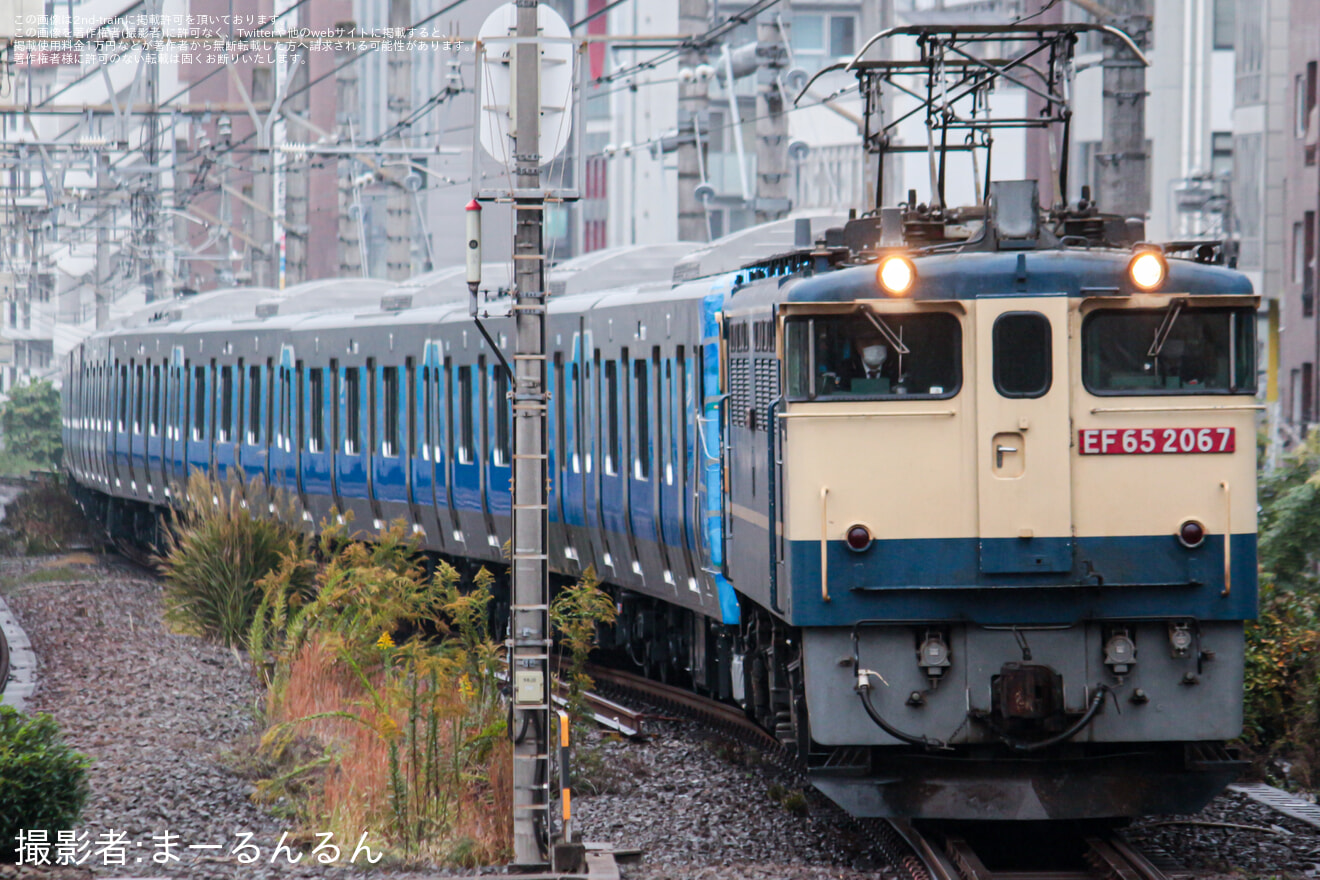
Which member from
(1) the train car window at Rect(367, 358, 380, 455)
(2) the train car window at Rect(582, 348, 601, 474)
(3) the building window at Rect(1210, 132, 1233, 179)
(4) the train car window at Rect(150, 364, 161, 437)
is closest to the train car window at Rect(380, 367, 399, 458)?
(1) the train car window at Rect(367, 358, 380, 455)

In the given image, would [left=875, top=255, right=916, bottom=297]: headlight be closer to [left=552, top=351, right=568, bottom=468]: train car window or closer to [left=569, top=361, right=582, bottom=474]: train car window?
[left=569, top=361, right=582, bottom=474]: train car window

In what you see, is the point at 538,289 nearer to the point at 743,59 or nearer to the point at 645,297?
the point at 645,297

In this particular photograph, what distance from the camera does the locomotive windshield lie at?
30.9ft

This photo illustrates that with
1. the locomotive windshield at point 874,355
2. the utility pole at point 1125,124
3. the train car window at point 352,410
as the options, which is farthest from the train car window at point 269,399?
the locomotive windshield at point 874,355

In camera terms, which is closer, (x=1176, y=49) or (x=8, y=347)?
(x=1176, y=49)

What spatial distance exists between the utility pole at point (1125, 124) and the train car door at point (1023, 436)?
11.0 feet

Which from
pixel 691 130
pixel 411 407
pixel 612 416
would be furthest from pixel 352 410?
pixel 612 416

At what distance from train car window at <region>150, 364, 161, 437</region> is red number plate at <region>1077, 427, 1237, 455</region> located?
20748mm

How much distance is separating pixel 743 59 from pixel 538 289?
53.8ft

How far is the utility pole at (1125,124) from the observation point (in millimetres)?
12578

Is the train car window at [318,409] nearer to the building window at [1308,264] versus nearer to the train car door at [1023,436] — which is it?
the train car door at [1023,436]

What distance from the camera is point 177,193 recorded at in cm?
4272

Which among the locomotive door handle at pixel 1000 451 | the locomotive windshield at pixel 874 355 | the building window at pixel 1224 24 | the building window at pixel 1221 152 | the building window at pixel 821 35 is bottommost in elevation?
the locomotive door handle at pixel 1000 451

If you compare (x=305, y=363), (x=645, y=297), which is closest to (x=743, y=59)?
(x=305, y=363)
